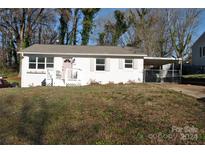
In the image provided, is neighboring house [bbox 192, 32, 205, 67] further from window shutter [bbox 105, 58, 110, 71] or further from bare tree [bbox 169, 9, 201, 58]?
window shutter [bbox 105, 58, 110, 71]

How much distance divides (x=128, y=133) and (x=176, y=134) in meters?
1.12

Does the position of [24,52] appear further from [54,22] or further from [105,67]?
[54,22]

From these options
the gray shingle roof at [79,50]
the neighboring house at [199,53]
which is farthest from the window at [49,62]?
the neighboring house at [199,53]

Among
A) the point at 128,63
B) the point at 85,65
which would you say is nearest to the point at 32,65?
the point at 85,65

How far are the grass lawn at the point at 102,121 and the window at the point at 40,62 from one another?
29.7 ft

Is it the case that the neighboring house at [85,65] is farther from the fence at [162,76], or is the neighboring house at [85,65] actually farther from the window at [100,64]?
the fence at [162,76]

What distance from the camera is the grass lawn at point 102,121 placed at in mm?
5199

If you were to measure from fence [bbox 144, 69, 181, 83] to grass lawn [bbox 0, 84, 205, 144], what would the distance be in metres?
11.6

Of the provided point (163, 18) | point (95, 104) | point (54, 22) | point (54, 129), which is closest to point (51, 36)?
point (54, 22)

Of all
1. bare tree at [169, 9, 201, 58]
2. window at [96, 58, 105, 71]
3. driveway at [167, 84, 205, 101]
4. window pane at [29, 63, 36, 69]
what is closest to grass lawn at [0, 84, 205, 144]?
driveway at [167, 84, 205, 101]

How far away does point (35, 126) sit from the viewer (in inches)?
241

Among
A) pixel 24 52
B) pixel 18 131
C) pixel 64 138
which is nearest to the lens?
pixel 64 138

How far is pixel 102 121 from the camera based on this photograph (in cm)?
641

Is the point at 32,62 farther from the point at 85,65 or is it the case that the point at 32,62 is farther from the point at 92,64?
the point at 92,64
